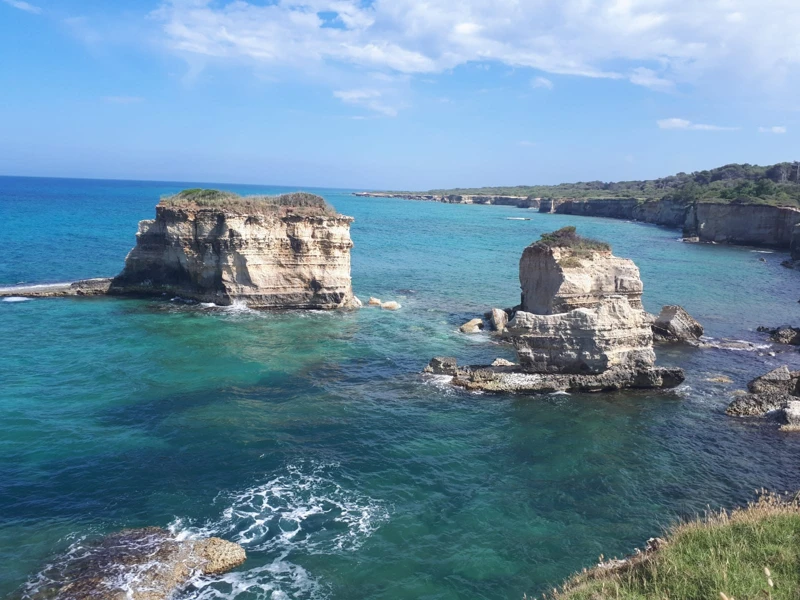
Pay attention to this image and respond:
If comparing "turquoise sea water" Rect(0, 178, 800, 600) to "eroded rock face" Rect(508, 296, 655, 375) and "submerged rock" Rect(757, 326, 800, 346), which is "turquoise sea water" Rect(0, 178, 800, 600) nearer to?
"submerged rock" Rect(757, 326, 800, 346)

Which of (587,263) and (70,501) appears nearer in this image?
(70,501)

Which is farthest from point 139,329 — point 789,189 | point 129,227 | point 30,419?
point 789,189

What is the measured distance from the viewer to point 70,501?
14930 mm

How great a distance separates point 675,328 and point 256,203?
2824 centimetres

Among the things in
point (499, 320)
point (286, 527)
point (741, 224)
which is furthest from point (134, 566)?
point (741, 224)

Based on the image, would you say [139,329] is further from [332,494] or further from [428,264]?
[428,264]

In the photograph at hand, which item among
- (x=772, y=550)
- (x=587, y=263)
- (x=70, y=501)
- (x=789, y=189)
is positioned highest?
(x=789, y=189)

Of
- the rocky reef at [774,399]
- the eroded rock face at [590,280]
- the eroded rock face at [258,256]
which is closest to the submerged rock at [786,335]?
the rocky reef at [774,399]

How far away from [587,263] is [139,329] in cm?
2477

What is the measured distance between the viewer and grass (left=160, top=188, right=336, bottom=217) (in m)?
37.4

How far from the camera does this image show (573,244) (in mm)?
30547

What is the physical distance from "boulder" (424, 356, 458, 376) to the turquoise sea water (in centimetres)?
104

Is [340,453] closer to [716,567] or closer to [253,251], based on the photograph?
[716,567]

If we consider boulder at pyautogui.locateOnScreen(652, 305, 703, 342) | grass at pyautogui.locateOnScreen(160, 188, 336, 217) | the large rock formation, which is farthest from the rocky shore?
the large rock formation
